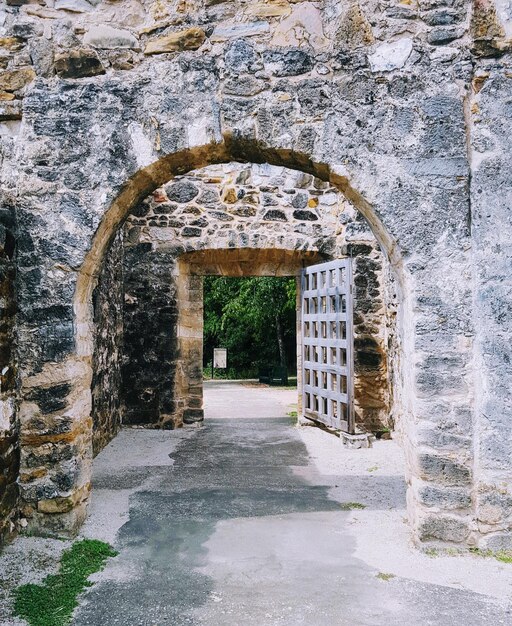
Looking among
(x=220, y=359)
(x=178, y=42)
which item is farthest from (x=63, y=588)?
(x=220, y=359)

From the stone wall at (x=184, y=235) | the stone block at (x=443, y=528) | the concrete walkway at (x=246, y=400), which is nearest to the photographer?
the stone block at (x=443, y=528)

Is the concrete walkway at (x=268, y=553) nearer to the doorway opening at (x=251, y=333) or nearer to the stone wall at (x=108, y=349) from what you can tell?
the stone wall at (x=108, y=349)

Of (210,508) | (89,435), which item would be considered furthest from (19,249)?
(210,508)

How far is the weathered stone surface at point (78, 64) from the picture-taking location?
326 cm

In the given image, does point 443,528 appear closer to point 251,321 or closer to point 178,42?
point 178,42

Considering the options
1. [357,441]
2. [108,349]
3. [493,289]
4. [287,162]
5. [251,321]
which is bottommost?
[357,441]

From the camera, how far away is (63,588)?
2.50 m

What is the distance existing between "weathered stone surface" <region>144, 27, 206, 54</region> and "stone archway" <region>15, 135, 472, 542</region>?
632mm

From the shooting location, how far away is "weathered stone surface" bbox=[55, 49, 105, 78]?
3.26 metres

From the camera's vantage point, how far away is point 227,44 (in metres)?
Result: 3.20

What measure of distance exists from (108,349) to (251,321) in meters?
10.1

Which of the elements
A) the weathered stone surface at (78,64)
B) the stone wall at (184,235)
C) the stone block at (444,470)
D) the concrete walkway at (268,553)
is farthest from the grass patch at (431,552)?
the stone wall at (184,235)

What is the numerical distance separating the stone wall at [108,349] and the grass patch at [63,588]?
2.20m

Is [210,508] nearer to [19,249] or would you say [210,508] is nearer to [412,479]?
[412,479]
